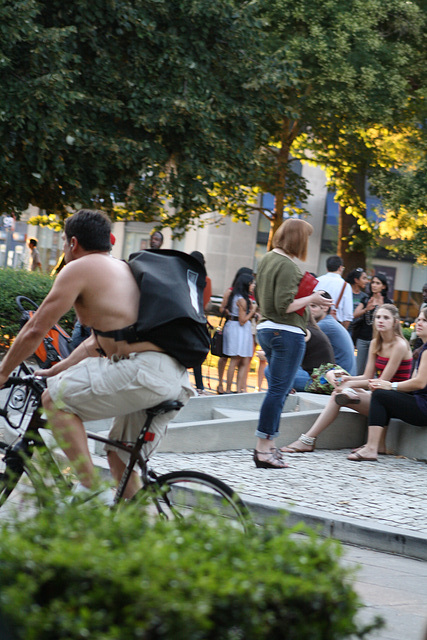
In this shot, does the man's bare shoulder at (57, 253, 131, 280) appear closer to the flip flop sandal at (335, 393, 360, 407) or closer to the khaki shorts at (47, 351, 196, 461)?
the khaki shorts at (47, 351, 196, 461)

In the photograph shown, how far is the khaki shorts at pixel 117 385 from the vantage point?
13.5 feet

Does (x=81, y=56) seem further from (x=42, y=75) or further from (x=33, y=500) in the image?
(x=33, y=500)

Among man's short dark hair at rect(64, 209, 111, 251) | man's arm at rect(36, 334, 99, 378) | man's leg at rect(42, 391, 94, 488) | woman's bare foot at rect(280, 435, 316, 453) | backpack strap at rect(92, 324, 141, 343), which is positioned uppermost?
A: man's short dark hair at rect(64, 209, 111, 251)

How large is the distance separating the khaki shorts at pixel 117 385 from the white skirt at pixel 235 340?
8.30 m

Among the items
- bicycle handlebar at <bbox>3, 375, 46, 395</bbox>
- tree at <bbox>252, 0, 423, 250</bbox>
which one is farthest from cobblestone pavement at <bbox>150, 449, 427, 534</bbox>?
tree at <bbox>252, 0, 423, 250</bbox>

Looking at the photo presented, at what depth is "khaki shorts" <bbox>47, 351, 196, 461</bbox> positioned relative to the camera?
411 centimetres

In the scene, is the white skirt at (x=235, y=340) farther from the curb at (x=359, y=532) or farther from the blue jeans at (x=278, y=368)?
the curb at (x=359, y=532)

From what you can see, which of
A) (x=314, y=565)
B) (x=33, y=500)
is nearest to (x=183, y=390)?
(x=33, y=500)

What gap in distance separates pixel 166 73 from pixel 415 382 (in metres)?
10.1

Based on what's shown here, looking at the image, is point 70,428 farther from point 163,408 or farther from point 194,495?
point 194,495

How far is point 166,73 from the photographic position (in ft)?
54.6

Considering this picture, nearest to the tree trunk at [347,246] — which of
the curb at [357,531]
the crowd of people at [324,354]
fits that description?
the crowd of people at [324,354]

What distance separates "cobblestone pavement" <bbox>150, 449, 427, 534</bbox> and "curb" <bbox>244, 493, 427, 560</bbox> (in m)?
0.16

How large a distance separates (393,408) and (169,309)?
469cm
